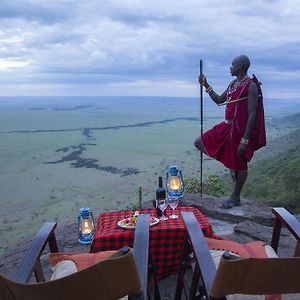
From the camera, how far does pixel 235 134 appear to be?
4422 millimetres

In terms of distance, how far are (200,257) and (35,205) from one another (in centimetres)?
2099

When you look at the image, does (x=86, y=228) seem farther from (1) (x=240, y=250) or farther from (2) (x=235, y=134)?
(2) (x=235, y=134)

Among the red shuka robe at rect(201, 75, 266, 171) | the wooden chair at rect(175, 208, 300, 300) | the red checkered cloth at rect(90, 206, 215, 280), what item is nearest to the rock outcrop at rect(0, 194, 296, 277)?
the red shuka robe at rect(201, 75, 266, 171)

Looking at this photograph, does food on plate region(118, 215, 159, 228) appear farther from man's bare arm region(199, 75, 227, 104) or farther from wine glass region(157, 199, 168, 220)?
man's bare arm region(199, 75, 227, 104)

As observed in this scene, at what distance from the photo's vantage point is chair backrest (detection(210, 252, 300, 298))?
1572 millimetres

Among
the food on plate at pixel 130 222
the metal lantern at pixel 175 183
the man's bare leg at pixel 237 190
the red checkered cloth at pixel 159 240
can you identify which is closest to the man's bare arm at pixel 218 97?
the man's bare leg at pixel 237 190

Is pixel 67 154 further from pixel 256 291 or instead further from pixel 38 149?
pixel 256 291

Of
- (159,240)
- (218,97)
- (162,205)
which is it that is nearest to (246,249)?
(159,240)

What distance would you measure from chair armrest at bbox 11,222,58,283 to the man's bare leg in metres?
2.40

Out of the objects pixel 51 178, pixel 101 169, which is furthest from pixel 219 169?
pixel 51 178

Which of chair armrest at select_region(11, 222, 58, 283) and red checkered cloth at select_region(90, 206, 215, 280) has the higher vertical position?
chair armrest at select_region(11, 222, 58, 283)

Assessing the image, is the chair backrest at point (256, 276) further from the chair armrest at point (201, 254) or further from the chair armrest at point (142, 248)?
the chair armrest at point (142, 248)

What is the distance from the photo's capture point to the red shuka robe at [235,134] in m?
4.30

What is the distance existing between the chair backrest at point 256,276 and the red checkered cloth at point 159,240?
124 centimetres
